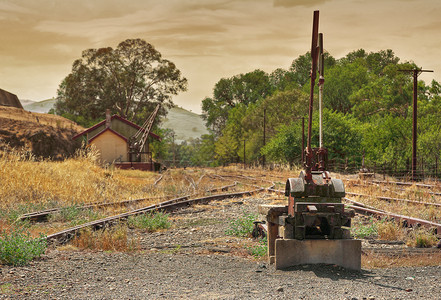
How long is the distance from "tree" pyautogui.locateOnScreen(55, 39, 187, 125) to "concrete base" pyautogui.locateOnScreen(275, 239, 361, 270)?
5539cm

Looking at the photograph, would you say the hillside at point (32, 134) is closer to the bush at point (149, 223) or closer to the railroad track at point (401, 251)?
the bush at point (149, 223)

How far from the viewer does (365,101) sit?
57594 millimetres

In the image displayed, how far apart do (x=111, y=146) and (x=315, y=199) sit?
40265mm

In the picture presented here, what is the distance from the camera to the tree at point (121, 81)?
6059cm

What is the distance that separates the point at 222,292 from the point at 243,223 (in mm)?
4674

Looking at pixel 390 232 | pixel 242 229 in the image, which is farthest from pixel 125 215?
pixel 390 232

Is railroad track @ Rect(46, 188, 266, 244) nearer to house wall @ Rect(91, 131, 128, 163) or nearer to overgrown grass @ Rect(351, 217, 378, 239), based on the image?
overgrown grass @ Rect(351, 217, 378, 239)

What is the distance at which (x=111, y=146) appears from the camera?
44688 millimetres

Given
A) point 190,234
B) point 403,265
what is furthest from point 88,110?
point 403,265

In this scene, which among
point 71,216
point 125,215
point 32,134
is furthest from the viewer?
point 32,134

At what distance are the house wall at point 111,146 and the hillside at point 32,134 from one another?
5711 mm

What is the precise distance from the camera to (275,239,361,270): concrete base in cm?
609

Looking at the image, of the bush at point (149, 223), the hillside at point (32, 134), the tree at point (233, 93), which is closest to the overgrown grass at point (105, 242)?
the bush at point (149, 223)

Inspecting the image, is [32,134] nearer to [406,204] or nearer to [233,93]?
[406,204]
